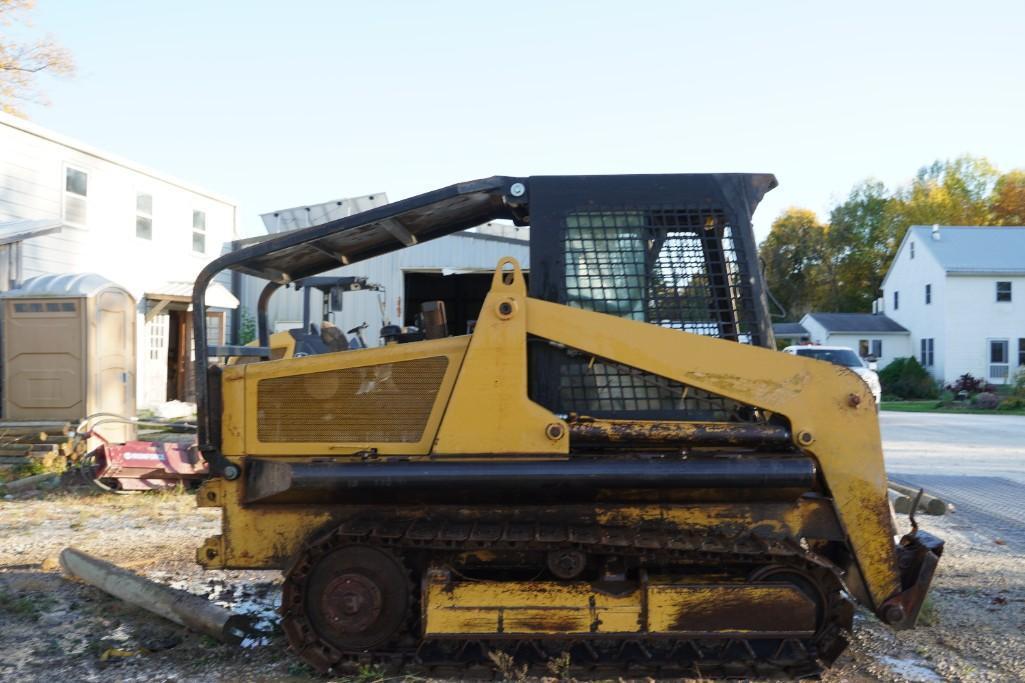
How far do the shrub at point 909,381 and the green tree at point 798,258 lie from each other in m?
20.7

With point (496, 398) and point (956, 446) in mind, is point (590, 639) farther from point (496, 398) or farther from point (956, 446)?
point (956, 446)

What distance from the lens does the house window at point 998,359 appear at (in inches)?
1454

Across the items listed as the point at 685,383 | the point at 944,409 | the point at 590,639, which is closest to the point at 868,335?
the point at 944,409

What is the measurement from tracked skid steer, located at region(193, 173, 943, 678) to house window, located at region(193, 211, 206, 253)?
15612 mm

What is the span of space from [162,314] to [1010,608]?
52.9 ft

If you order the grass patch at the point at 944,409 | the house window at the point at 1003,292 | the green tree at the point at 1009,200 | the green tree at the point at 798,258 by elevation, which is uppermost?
the green tree at the point at 1009,200

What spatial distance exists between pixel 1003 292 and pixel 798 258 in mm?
21751

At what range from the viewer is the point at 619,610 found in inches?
159

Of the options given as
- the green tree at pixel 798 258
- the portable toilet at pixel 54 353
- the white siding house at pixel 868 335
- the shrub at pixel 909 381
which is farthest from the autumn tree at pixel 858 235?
the portable toilet at pixel 54 353

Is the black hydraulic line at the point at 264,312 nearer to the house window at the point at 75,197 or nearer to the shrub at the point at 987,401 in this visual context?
the house window at the point at 75,197

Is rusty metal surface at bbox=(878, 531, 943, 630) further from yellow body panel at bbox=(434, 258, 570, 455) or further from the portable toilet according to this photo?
the portable toilet

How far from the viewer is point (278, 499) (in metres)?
4.26

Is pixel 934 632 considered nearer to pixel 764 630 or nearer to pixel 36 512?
pixel 764 630

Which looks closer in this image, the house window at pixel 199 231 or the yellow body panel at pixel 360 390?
the yellow body panel at pixel 360 390
